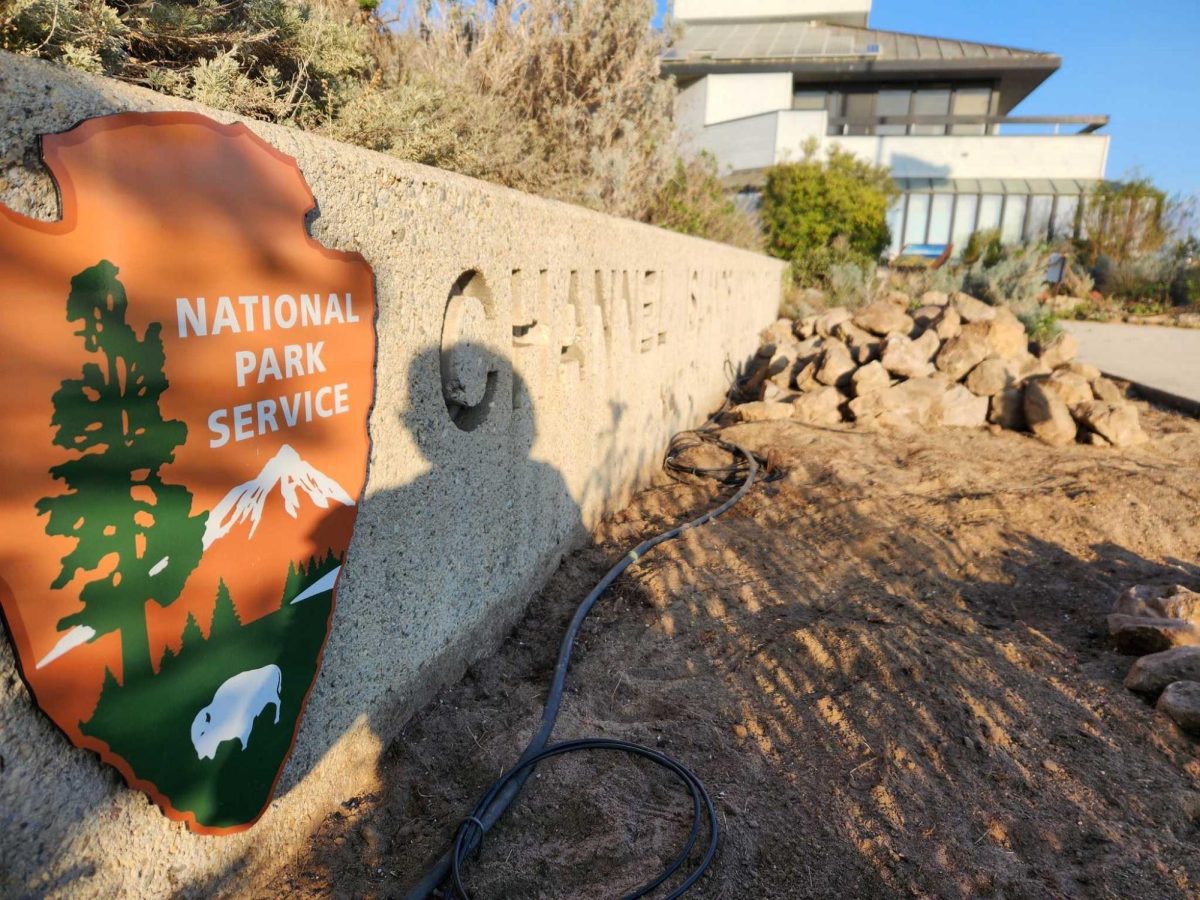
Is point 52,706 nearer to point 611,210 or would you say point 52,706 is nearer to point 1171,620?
point 1171,620

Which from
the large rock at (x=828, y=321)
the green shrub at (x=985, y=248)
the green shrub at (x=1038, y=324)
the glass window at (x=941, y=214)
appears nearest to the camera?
the large rock at (x=828, y=321)

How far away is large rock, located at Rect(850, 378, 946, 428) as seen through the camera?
7.37 metres

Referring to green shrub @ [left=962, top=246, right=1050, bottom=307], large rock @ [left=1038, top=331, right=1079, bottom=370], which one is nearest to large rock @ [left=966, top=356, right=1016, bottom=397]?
large rock @ [left=1038, top=331, right=1079, bottom=370]

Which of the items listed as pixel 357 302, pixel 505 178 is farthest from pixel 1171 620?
pixel 505 178

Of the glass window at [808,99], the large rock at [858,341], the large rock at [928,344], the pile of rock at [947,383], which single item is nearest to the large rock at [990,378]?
the pile of rock at [947,383]

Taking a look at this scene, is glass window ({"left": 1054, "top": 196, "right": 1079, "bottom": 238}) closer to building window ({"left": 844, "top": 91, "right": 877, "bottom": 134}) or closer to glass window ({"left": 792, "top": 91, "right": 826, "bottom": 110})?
building window ({"left": 844, "top": 91, "right": 877, "bottom": 134})

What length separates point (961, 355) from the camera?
26.1 feet

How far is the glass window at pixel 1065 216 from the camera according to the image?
2148 centimetres

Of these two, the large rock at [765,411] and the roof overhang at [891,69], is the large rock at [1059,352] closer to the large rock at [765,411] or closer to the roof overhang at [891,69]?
the large rock at [765,411]

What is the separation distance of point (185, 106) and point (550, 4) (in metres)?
6.66

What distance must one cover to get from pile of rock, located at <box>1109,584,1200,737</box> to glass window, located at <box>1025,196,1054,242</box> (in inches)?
876

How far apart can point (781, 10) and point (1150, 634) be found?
31766 mm

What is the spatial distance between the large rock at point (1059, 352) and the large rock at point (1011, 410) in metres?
1.52

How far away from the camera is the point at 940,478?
584 centimetres
